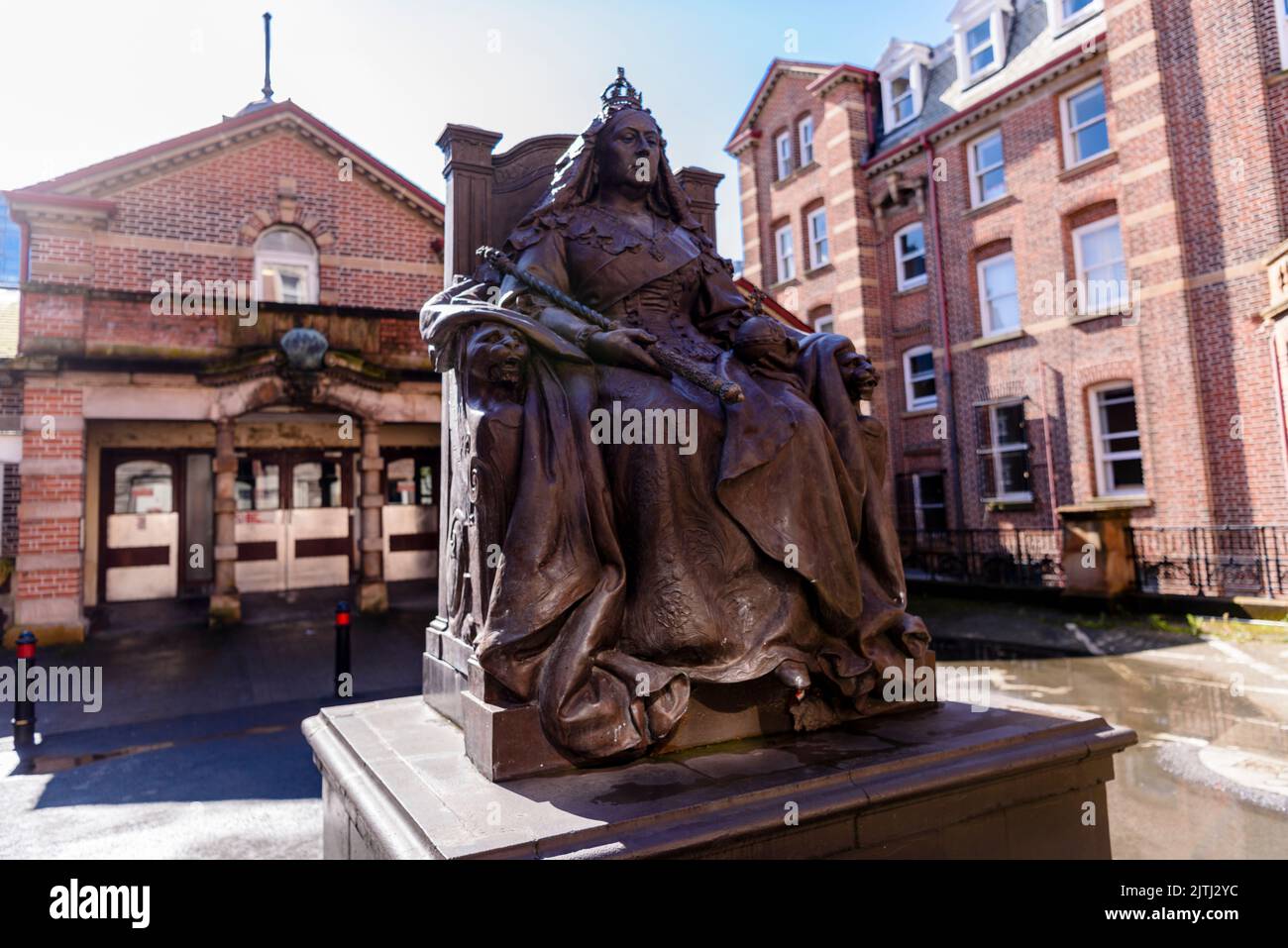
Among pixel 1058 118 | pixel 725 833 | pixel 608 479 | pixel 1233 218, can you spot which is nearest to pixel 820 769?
pixel 725 833

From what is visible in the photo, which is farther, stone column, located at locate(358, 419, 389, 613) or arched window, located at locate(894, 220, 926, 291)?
arched window, located at locate(894, 220, 926, 291)

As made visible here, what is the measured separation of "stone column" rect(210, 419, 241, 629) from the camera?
10523 mm

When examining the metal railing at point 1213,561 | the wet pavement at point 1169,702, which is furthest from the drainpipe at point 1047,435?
the wet pavement at point 1169,702

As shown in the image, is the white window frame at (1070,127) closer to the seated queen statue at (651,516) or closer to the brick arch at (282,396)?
the brick arch at (282,396)

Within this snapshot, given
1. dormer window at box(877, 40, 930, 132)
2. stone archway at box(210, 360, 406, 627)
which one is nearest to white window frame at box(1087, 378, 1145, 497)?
dormer window at box(877, 40, 930, 132)

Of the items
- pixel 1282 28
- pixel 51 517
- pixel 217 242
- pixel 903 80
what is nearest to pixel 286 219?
pixel 217 242

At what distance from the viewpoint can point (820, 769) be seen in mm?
2598

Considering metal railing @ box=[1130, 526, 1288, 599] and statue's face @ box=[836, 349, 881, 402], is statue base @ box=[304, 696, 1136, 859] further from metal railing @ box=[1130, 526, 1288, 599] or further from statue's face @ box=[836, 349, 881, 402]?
metal railing @ box=[1130, 526, 1288, 599]

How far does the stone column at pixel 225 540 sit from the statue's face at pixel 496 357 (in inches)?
368

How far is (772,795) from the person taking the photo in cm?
242

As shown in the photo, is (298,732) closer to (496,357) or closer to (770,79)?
(496,357)

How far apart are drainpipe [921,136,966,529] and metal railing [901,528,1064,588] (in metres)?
0.65
